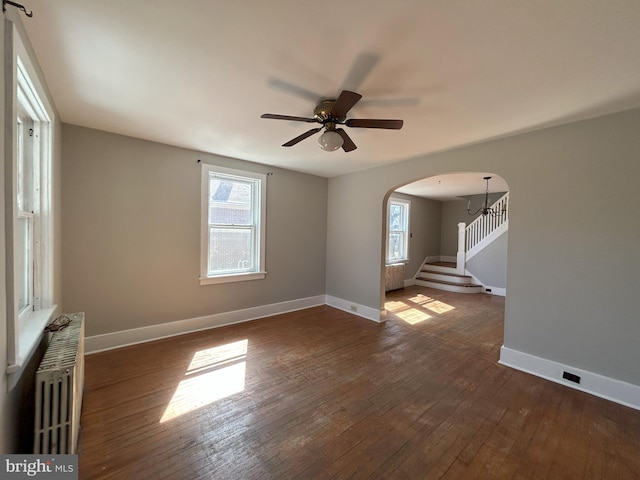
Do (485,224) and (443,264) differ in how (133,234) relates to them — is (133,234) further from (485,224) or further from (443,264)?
(443,264)

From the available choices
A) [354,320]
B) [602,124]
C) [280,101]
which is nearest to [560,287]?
[602,124]

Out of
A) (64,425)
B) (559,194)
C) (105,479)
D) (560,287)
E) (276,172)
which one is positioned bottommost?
(105,479)

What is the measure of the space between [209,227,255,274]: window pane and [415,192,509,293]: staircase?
16.6ft

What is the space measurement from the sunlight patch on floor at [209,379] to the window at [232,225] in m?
1.11

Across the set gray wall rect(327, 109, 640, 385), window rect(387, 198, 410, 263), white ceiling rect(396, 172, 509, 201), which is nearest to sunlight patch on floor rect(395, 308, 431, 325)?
gray wall rect(327, 109, 640, 385)

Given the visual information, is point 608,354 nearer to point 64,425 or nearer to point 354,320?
point 354,320

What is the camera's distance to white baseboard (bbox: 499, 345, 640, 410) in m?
2.16

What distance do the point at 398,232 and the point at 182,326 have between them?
5421 millimetres

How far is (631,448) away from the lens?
1.72 metres

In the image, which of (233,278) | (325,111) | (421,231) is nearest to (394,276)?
(421,231)

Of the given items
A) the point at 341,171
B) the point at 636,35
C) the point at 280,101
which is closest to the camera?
the point at 636,35

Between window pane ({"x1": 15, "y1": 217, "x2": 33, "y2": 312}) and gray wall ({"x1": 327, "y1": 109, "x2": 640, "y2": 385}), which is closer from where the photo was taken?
window pane ({"x1": 15, "y1": 217, "x2": 33, "y2": 312})

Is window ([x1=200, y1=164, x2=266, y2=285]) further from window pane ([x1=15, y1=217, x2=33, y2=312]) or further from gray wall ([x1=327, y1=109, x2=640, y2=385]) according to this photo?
gray wall ([x1=327, y1=109, x2=640, y2=385])

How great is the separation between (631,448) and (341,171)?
13.6 feet
